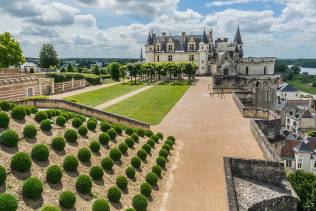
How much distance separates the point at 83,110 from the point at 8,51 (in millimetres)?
29403

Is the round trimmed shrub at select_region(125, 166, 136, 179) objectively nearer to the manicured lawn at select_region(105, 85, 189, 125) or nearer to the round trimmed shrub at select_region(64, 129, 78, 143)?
the round trimmed shrub at select_region(64, 129, 78, 143)

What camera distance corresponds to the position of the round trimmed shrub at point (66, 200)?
10.5 m

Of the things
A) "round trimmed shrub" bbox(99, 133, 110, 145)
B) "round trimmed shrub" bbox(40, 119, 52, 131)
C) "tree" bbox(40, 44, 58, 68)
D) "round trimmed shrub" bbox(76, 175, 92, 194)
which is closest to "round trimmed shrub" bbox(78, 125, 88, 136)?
"round trimmed shrub" bbox(99, 133, 110, 145)

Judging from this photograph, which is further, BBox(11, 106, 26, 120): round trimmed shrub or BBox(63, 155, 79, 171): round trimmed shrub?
BBox(11, 106, 26, 120): round trimmed shrub

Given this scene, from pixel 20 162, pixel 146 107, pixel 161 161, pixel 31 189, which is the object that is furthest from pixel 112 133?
pixel 146 107

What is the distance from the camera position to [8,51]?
47812 mm

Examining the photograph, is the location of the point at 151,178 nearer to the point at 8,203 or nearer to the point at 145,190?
the point at 145,190

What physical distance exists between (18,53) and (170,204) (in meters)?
45.7

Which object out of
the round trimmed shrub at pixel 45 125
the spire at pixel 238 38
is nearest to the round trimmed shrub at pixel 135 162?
the round trimmed shrub at pixel 45 125

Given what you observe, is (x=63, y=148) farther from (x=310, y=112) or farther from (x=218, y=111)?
(x=310, y=112)

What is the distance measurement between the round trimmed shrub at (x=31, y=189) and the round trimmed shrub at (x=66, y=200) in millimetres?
734

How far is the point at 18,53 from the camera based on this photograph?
1972 inches

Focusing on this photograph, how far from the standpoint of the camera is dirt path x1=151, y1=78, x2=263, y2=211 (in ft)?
42.9

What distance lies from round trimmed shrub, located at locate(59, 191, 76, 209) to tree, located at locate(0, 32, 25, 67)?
42.1 m
